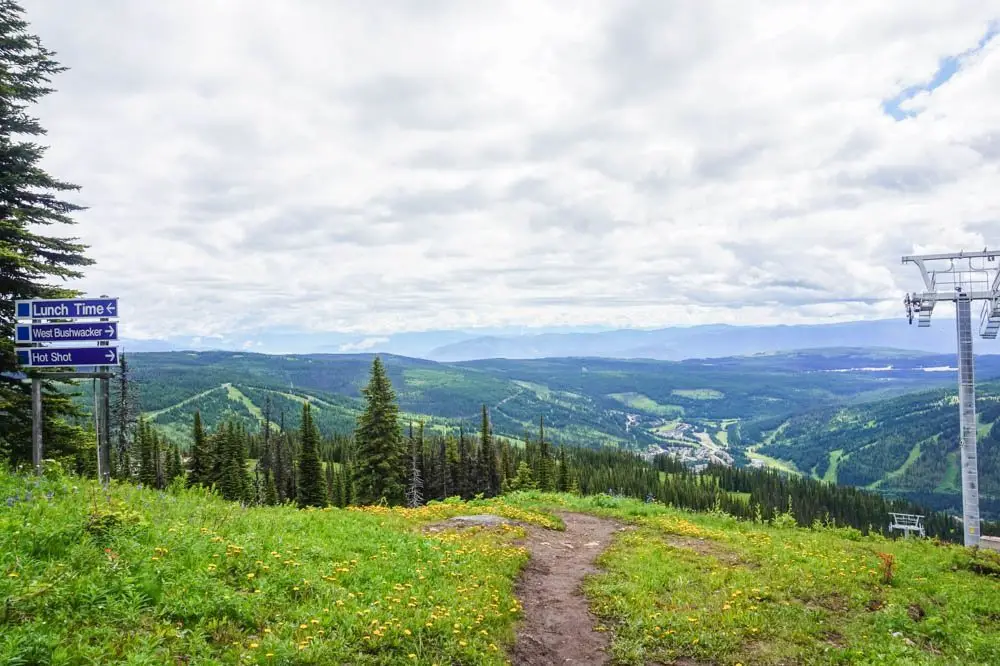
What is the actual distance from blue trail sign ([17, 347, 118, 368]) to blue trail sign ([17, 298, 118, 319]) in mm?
901

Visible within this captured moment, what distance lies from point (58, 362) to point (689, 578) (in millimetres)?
17792

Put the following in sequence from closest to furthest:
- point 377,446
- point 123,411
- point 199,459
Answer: point 377,446 < point 123,411 < point 199,459

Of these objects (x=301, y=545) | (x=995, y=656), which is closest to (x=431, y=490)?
(x=301, y=545)

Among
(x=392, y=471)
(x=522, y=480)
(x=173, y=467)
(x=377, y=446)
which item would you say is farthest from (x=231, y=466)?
(x=522, y=480)

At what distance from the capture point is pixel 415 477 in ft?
180

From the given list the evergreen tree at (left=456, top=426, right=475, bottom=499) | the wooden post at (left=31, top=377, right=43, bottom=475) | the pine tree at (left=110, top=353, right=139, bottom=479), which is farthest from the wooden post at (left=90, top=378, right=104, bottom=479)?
the evergreen tree at (left=456, top=426, right=475, bottom=499)

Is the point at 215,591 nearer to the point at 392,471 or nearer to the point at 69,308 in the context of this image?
the point at 69,308

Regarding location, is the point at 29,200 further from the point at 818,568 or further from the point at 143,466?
the point at 143,466

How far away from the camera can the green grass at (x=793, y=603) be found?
10.2m

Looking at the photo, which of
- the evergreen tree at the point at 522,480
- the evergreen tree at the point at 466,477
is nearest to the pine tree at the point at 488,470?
the evergreen tree at the point at 466,477

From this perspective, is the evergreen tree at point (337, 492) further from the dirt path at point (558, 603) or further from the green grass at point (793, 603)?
the green grass at point (793, 603)

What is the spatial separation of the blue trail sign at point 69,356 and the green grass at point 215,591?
125 inches

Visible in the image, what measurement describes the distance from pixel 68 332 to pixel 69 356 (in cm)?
65

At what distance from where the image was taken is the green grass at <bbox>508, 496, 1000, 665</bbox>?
10172 millimetres
